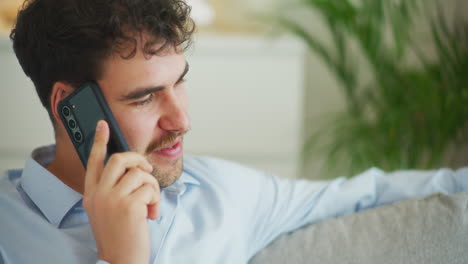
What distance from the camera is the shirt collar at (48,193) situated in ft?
2.95

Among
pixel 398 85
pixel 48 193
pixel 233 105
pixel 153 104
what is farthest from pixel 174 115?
pixel 233 105

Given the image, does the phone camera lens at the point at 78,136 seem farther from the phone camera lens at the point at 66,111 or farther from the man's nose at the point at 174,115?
the man's nose at the point at 174,115

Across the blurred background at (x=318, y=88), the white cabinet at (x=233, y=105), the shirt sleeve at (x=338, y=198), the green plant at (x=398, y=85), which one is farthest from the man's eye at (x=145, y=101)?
the white cabinet at (x=233, y=105)

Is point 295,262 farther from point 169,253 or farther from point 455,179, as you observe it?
point 455,179

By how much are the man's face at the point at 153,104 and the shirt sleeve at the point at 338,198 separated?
0.75ft

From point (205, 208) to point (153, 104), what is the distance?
235 millimetres

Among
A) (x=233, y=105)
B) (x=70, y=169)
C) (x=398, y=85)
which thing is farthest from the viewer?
(x=233, y=105)

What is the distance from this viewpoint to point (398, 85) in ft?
5.85

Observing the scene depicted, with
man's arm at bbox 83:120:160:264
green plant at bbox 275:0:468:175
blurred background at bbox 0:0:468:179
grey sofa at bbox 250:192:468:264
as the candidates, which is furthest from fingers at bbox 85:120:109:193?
green plant at bbox 275:0:468:175

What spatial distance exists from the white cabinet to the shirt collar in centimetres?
133

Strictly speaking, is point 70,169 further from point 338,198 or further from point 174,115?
point 338,198

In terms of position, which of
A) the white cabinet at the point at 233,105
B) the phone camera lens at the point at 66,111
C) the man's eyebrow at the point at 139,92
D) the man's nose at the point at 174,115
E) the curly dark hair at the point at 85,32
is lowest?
the white cabinet at the point at 233,105

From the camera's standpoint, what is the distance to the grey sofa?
89cm

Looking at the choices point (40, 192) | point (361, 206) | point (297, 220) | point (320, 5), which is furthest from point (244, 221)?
point (320, 5)
